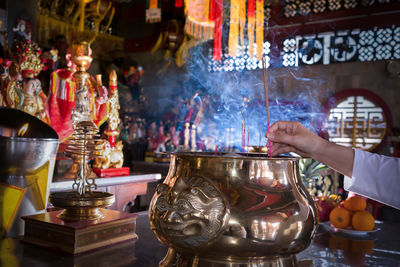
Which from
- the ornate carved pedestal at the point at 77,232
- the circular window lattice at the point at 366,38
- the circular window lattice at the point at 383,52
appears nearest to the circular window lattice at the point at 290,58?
the circular window lattice at the point at 366,38

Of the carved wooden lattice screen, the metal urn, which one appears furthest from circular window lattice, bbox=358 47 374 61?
the metal urn

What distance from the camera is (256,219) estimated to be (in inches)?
20.8

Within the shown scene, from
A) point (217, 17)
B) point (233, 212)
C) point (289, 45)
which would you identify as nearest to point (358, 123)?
point (289, 45)

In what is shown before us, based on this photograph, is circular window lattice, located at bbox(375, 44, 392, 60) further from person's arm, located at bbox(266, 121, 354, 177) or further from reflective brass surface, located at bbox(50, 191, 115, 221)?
reflective brass surface, located at bbox(50, 191, 115, 221)

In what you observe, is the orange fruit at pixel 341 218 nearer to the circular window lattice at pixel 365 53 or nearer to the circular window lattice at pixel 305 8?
the circular window lattice at pixel 365 53

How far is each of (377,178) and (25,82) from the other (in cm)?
201

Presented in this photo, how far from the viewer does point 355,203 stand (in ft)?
3.57

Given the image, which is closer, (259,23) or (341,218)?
(341,218)

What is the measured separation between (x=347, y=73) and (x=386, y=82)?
549 mm

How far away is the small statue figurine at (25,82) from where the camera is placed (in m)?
2.12

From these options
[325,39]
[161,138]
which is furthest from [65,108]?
[325,39]

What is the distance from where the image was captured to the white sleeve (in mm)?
814

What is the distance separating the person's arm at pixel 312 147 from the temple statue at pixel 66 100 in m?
1.73

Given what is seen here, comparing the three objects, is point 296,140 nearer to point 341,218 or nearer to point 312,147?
point 312,147
